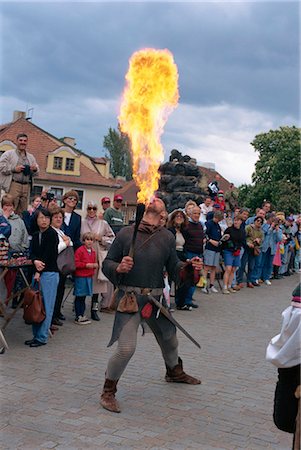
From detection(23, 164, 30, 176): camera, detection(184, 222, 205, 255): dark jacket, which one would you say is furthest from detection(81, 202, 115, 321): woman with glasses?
detection(184, 222, 205, 255): dark jacket

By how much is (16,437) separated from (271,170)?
44.1m

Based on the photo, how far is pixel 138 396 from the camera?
5.66 metres

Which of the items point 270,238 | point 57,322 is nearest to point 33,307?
point 57,322

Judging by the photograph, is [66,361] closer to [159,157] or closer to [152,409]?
[152,409]

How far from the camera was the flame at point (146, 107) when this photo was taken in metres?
8.14

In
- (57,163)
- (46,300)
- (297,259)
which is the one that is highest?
(57,163)

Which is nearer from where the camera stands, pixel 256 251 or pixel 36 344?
pixel 36 344

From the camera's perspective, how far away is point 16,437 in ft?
14.6

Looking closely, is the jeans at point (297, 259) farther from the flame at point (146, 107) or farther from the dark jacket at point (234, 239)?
the flame at point (146, 107)

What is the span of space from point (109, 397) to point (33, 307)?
2.13m

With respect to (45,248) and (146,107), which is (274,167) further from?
(45,248)

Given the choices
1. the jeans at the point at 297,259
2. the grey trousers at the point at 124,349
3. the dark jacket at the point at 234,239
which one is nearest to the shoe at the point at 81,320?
the grey trousers at the point at 124,349

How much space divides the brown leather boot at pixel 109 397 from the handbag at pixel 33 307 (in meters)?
1.99

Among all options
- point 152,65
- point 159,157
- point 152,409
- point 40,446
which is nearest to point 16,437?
point 40,446
